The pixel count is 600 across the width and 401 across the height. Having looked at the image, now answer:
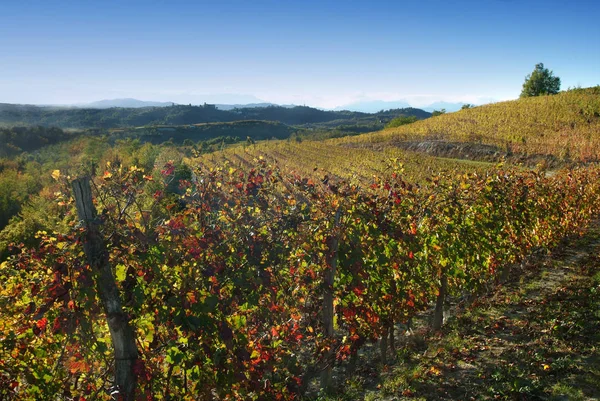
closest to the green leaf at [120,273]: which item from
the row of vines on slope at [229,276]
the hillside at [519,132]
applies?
the row of vines on slope at [229,276]

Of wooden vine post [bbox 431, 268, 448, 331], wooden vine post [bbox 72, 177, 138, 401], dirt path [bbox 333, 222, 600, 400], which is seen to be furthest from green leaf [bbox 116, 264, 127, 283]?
wooden vine post [bbox 431, 268, 448, 331]

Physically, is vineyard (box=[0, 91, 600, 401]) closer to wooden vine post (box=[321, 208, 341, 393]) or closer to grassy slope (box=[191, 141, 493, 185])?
wooden vine post (box=[321, 208, 341, 393])

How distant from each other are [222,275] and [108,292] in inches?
49.9

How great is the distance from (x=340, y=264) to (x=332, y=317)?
85 cm

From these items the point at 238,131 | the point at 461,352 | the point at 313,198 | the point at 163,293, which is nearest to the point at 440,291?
the point at 461,352

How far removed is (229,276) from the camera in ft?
13.7

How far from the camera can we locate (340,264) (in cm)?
538

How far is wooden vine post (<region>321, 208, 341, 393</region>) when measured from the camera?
4.96 meters

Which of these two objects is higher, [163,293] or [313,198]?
[313,198]

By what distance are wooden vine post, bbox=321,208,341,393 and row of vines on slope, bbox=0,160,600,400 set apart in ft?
0.10

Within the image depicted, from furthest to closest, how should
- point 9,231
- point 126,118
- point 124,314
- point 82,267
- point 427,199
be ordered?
1. point 126,118
2. point 9,231
3. point 427,199
4. point 124,314
5. point 82,267

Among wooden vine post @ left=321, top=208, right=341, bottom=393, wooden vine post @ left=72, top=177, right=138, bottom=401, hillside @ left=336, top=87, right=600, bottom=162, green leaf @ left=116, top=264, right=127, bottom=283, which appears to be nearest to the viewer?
wooden vine post @ left=72, top=177, right=138, bottom=401

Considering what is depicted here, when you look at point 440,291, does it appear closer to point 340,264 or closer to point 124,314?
point 340,264

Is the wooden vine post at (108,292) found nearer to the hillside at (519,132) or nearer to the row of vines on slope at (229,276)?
the row of vines on slope at (229,276)
